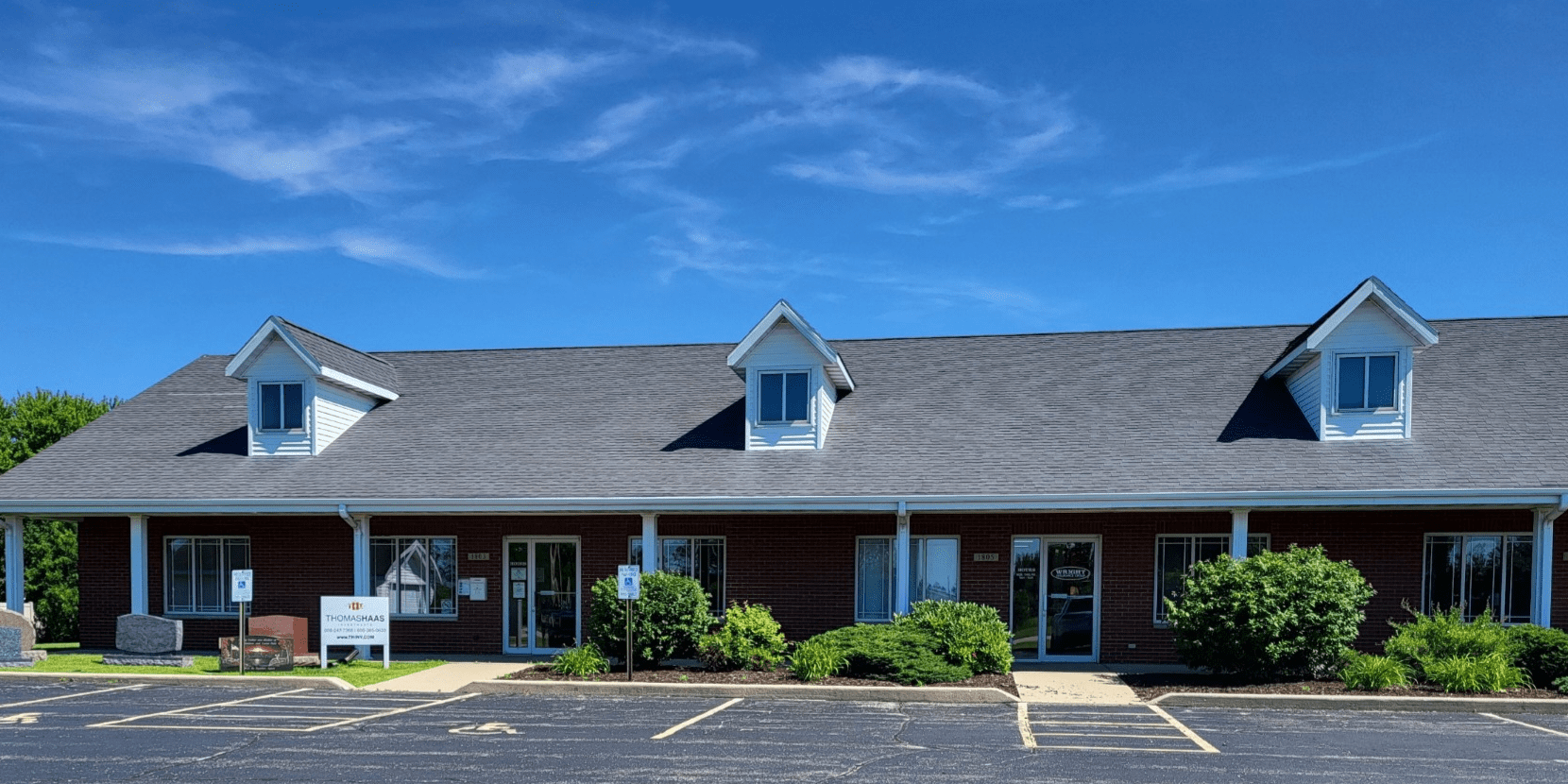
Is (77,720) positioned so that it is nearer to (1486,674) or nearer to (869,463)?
(869,463)

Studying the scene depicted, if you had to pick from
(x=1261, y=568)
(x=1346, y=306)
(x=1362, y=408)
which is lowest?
(x=1261, y=568)

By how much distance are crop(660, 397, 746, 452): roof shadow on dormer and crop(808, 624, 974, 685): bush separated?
4721 mm

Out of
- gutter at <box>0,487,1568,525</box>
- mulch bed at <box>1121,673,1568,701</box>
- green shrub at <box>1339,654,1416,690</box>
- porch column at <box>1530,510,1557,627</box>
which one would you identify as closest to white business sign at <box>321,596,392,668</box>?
gutter at <box>0,487,1568,525</box>

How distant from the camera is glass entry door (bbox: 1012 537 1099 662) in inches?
717

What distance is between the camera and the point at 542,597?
1928 centimetres

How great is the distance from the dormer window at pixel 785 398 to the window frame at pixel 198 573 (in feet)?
32.5

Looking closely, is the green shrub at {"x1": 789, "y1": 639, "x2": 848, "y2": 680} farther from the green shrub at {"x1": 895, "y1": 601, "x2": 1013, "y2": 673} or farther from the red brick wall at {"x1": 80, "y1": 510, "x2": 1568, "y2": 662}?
the red brick wall at {"x1": 80, "y1": 510, "x2": 1568, "y2": 662}

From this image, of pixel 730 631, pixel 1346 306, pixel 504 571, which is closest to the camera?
A: pixel 730 631

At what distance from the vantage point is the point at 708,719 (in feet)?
42.0

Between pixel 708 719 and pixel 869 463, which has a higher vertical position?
pixel 869 463

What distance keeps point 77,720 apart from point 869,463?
459 inches

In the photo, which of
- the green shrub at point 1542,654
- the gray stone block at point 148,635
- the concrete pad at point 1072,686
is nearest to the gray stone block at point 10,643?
the gray stone block at point 148,635

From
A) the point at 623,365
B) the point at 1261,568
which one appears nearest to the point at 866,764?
the point at 1261,568

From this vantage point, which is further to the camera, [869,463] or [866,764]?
[869,463]
